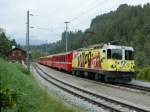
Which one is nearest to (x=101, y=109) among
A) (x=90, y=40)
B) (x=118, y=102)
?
(x=118, y=102)

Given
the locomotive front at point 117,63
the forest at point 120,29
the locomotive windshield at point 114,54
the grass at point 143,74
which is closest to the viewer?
the locomotive front at point 117,63

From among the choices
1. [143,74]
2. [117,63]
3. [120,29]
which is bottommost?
[143,74]

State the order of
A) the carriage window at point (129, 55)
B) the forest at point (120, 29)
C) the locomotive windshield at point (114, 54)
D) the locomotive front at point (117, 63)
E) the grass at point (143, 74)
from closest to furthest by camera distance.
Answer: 1. the locomotive front at point (117, 63)
2. the locomotive windshield at point (114, 54)
3. the carriage window at point (129, 55)
4. the grass at point (143, 74)
5. the forest at point (120, 29)

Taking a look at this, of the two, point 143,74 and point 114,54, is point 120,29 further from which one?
point 114,54

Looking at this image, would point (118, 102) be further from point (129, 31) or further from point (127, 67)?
point (129, 31)

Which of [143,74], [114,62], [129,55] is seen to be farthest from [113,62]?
[143,74]

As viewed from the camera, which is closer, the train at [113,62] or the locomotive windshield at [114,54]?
the train at [113,62]

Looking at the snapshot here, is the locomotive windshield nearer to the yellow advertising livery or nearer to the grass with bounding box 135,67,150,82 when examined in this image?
the yellow advertising livery

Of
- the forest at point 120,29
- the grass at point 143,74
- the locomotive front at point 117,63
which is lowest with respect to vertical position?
the grass at point 143,74

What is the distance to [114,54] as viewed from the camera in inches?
1265

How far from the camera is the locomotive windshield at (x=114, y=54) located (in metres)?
31.9

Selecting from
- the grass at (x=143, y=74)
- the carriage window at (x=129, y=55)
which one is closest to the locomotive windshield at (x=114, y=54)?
the carriage window at (x=129, y=55)

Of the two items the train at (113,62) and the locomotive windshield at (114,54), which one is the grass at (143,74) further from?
the locomotive windshield at (114,54)

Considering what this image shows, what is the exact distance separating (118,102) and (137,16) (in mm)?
128697
